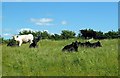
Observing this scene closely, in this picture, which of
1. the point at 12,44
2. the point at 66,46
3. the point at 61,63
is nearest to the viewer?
the point at 61,63

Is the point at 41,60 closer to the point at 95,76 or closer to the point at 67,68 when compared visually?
the point at 67,68

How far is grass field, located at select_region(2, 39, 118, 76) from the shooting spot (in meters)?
16.3

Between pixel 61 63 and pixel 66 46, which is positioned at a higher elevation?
pixel 66 46

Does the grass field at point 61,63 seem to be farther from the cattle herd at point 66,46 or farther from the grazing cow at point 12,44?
the grazing cow at point 12,44

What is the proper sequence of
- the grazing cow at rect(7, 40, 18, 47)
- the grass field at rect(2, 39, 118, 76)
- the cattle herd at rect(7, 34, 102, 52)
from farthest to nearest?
1. the grazing cow at rect(7, 40, 18, 47)
2. the cattle herd at rect(7, 34, 102, 52)
3. the grass field at rect(2, 39, 118, 76)

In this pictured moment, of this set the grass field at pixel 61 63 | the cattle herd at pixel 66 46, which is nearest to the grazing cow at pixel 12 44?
the cattle herd at pixel 66 46

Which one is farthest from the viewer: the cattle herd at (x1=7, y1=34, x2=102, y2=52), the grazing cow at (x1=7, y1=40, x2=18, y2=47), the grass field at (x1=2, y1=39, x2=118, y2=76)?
the grazing cow at (x1=7, y1=40, x2=18, y2=47)

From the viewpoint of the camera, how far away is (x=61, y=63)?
17.7 m

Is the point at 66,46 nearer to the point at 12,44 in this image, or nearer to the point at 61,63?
the point at 61,63

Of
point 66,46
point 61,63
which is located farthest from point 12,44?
point 61,63

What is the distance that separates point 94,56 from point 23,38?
46.7ft

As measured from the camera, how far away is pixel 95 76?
50.8 feet

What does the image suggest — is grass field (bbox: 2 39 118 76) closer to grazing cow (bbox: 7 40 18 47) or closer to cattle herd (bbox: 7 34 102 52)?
cattle herd (bbox: 7 34 102 52)

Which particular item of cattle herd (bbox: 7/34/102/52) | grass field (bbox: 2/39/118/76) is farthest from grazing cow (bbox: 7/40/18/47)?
grass field (bbox: 2/39/118/76)
